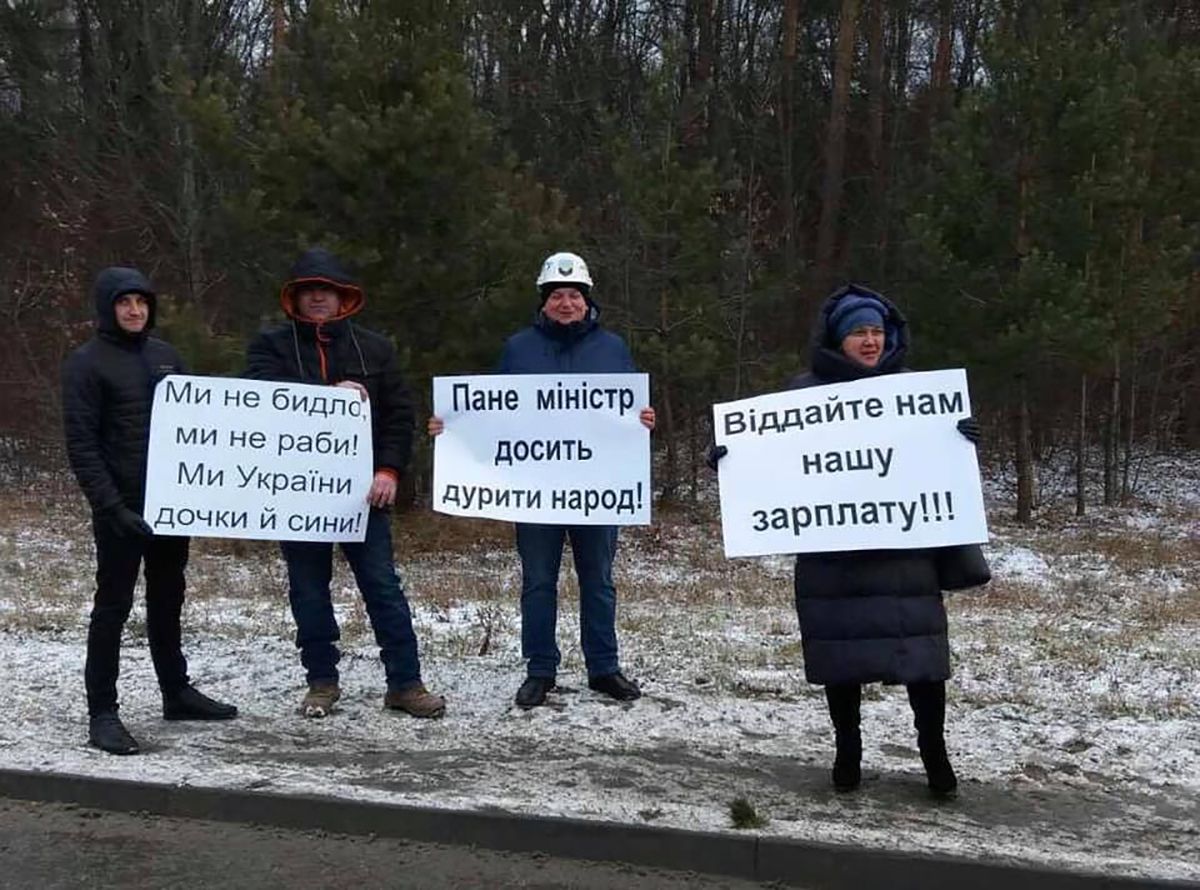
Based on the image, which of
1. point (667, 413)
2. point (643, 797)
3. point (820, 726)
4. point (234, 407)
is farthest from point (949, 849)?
point (667, 413)

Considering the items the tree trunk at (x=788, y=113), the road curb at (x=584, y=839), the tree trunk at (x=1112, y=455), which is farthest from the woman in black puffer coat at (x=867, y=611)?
the tree trunk at (x=788, y=113)

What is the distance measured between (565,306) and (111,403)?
6.60 feet

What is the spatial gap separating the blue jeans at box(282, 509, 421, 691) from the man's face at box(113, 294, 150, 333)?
1.15 metres

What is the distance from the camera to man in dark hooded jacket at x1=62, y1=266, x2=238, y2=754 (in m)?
5.00

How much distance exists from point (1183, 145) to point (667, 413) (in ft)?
25.0

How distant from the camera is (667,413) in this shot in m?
16.8

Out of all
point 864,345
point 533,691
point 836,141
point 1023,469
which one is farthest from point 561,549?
point 836,141

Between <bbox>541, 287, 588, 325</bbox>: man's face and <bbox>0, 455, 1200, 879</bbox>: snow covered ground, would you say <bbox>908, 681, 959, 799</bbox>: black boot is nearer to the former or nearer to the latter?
<bbox>0, 455, 1200, 879</bbox>: snow covered ground

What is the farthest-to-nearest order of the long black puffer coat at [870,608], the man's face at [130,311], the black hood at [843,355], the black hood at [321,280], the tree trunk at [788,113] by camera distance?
1. the tree trunk at [788,113]
2. the black hood at [321,280]
3. the man's face at [130,311]
4. the black hood at [843,355]
5. the long black puffer coat at [870,608]

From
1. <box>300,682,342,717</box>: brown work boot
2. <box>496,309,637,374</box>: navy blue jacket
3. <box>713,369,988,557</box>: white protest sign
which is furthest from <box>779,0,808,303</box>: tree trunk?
<box>713,369,988,557</box>: white protest sign

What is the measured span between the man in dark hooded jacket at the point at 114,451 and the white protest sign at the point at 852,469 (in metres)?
2.41

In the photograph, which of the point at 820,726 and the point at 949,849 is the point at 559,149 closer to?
the point at 820,726

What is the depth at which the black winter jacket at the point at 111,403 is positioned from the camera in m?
4.98

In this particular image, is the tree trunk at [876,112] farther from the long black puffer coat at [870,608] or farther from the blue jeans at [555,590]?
the long black puffer coat at [870,608]
